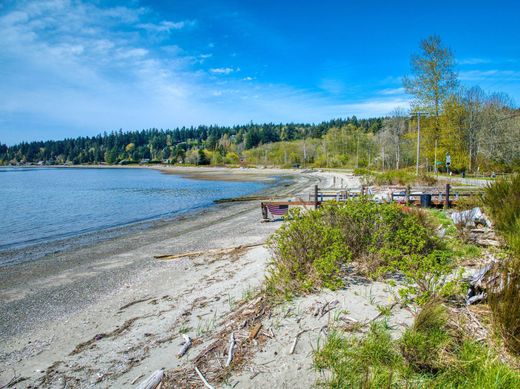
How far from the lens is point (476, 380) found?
122 inches

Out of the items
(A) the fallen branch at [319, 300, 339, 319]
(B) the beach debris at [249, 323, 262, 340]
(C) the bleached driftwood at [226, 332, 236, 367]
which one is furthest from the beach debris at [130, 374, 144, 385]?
(A) the fallen branch at [319, 300, 339, 319]

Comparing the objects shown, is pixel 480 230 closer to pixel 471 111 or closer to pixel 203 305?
pixel 203 305

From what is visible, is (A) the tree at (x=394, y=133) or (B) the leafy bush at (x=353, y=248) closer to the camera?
(B) the leafy bush at (x=353, y=248)

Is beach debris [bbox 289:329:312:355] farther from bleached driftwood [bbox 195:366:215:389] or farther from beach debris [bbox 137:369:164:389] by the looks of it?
beach debris [bbox 137:369:164:389]

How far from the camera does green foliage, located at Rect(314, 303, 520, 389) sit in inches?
125

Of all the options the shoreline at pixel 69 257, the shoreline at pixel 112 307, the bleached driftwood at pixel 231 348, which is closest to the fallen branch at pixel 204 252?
the shoreline at pixel 112 307

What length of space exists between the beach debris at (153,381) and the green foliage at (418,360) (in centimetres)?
185

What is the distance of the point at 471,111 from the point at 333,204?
109ft

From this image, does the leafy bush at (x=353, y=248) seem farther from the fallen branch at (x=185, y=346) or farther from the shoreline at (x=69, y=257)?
the shoreline at (x=69, y=257)

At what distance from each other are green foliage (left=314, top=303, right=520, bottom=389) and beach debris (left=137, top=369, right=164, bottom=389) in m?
1.85

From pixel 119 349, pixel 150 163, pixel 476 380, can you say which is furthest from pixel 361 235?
pixel 150 163

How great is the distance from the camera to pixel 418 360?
3451mm

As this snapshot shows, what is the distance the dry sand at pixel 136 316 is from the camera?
4094 millimetres

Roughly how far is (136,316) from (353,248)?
4.70 metres
